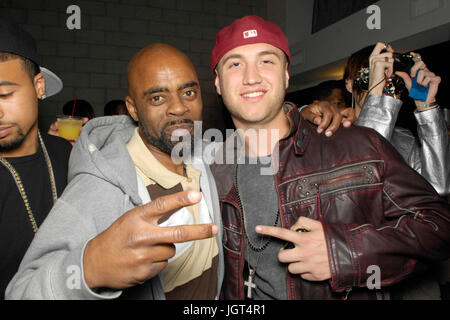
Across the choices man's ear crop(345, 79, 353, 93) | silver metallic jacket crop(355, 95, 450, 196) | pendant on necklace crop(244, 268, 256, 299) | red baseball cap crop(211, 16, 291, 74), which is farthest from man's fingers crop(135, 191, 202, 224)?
man's ear crop(345, 79, 353, 93)

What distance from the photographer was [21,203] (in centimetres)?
128

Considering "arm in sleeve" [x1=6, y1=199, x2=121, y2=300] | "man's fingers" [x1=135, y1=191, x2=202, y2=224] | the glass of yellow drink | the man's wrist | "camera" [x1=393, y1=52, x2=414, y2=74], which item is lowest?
"arm in sleeve" [x1=6, y1=199, x2=121, y2=300]

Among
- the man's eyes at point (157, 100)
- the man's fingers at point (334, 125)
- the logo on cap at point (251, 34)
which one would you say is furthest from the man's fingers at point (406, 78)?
the man's eyes at point (157, 100)

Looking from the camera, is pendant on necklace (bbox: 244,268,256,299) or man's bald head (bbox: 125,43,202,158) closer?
pendant on necklace (bbox: 244,268,256,299)

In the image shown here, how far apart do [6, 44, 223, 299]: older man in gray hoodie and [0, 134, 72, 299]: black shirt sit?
0.94ft

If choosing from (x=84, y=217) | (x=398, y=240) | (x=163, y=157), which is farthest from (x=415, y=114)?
(x=84, y=217)

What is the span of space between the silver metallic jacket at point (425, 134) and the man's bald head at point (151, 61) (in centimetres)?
101

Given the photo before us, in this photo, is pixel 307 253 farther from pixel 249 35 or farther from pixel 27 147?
pixel 27 147

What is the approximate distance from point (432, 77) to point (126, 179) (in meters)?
1.63

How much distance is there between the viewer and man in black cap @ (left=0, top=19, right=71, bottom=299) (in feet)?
3.96

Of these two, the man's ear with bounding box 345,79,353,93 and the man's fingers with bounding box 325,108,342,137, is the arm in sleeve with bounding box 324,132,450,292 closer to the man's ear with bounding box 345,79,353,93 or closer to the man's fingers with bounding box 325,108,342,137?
the man's fingers with bounding box 325,108,342,137

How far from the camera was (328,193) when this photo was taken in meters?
1.27

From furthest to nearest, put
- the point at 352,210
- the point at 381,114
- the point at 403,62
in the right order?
the point at 403,62 < the point at 381,114 < the point at 352,210

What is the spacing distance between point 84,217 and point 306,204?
33.3 inches
